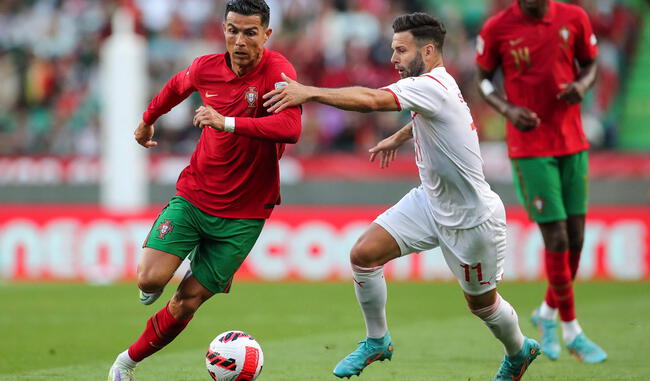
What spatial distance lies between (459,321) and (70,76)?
1228cm

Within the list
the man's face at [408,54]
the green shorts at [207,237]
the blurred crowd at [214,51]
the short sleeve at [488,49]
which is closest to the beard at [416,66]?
the man's face at [408,54]

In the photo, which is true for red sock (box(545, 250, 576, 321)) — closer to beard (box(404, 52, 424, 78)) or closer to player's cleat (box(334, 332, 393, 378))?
player's cleat (box(334, 332, 393, 378))

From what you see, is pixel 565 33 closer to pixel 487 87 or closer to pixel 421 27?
pixel 487 87

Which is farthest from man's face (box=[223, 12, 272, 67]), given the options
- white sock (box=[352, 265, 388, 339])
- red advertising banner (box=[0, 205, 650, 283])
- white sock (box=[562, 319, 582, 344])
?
red advertising banner (box=[0, 205, 650, 283])

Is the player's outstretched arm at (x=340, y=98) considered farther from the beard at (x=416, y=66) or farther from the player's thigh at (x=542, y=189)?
the player's thigh at (x=542, y=189)

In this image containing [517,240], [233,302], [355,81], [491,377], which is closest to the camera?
[491,377]

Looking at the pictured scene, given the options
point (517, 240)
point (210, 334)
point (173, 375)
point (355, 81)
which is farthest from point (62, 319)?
point (355, 81)

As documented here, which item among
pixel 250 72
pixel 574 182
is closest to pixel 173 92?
pixel 250 72

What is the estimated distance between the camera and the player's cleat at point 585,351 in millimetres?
8047

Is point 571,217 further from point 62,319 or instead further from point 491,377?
point 62,319

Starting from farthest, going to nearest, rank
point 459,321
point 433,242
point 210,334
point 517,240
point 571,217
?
point 517,240, point 459,321, point 210,334, point 571,217, point 433,242

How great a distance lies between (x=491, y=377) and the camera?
24.2ft

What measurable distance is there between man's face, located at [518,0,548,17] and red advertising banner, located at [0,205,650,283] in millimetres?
6935

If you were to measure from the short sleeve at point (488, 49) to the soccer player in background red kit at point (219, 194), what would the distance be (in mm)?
2289
